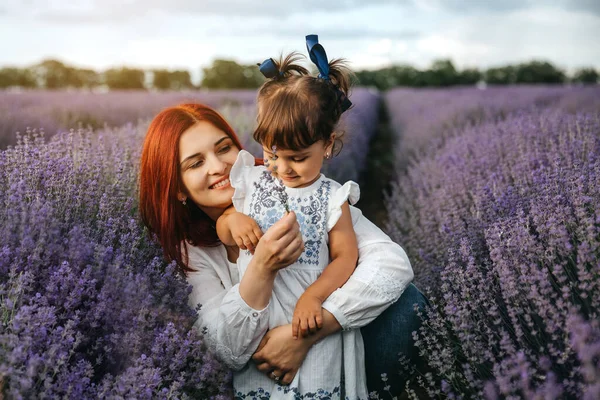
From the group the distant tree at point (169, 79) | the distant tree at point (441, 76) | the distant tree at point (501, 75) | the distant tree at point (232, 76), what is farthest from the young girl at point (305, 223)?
the distant tree at point (501, 75)

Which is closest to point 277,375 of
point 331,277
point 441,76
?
point 331,277

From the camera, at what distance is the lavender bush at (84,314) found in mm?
1326

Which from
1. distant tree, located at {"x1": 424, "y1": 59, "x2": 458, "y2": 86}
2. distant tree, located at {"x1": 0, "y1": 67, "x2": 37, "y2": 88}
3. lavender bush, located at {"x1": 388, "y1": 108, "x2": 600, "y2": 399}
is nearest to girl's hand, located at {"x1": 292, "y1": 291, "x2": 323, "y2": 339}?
lavender bush, located at {"x1": 388, "y1": 108, "x2": 600, "y2": 399}

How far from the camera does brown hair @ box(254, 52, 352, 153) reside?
183cm

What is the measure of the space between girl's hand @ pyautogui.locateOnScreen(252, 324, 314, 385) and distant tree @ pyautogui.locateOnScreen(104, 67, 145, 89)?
37.3 metres

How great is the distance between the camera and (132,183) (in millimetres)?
2531

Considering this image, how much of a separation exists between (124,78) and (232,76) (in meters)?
7.50

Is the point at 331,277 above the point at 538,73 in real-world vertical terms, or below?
below

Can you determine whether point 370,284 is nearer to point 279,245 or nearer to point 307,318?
point 307,318

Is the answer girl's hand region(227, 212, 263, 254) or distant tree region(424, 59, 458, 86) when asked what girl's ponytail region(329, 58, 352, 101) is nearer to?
girl's hand region(227, 212, 263, 254)

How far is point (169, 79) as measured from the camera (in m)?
39.8

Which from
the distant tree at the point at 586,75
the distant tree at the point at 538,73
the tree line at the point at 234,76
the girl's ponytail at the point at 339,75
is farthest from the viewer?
the distant tree at the point at 538,73

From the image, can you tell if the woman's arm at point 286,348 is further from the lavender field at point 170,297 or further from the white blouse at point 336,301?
the lavender field at point 170,297

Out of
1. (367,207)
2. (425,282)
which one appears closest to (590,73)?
(367,207)
